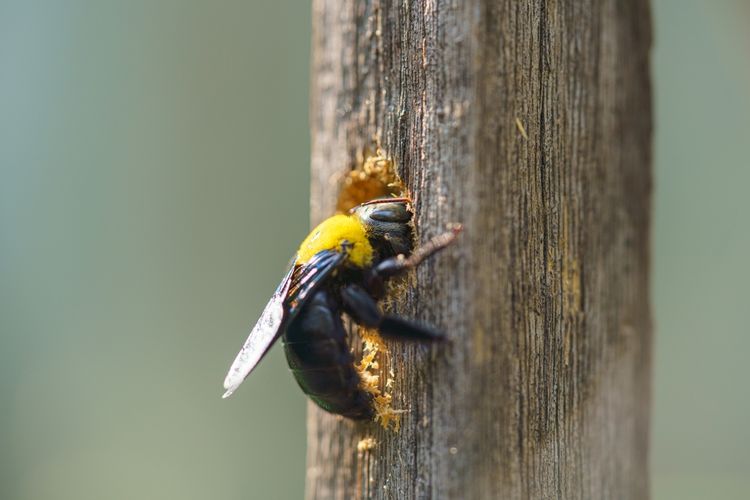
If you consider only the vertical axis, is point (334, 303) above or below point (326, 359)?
above

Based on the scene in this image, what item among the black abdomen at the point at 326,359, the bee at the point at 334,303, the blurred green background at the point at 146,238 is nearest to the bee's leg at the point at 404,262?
the bee at the point at 334,303

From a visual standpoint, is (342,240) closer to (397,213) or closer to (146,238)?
(397,213)

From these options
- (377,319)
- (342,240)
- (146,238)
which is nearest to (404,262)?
(377,319)

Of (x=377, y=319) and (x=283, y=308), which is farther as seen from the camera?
(x=283, y=308)

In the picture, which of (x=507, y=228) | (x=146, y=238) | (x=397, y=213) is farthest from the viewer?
(x=146, y=238)

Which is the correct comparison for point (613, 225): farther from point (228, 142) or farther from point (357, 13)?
point (228, 142)

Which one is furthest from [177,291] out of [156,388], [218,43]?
[218,43]
